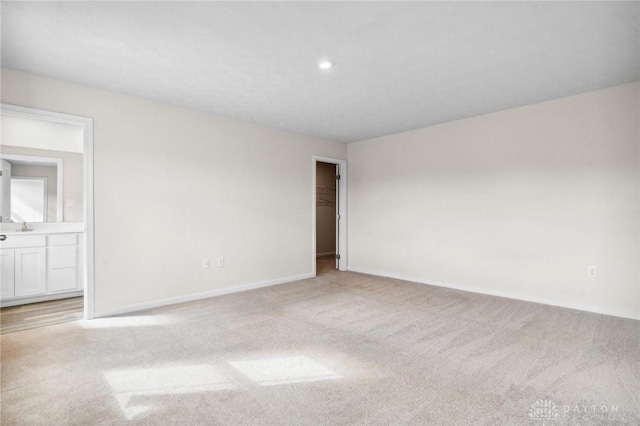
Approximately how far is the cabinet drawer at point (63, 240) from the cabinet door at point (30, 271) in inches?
5.4

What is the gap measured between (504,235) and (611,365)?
2.04m

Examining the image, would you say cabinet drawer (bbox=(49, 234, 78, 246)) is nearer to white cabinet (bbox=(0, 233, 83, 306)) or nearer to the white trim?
white cabinet (bbox=(0, 233, 83, 306))

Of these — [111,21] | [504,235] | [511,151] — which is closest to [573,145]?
[511,151]

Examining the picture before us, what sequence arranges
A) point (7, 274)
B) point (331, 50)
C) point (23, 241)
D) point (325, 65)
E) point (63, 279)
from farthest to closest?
point (63, 279) < point (23, 241) < point (7, 274) < point (325, 65) < point (331, 50)

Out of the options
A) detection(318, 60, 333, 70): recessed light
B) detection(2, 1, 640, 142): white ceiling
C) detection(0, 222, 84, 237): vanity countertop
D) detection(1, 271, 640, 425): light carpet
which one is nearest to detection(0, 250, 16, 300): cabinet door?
detection(0, 222, 84, 237): vanity countertop

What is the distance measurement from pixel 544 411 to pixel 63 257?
534 cm

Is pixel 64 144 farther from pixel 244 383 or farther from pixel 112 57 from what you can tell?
pixel 244 383

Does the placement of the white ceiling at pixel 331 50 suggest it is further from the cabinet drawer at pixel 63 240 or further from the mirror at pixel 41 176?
the cabinet drawer at pixel 63 240

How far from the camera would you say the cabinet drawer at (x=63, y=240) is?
4117 mm

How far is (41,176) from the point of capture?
4.72m

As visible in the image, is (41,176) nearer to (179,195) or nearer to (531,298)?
(179,195)

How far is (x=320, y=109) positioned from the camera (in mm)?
4043

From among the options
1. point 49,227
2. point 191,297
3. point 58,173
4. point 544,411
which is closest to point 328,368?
point 544,411

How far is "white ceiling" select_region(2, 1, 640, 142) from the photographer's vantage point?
2.06 m
